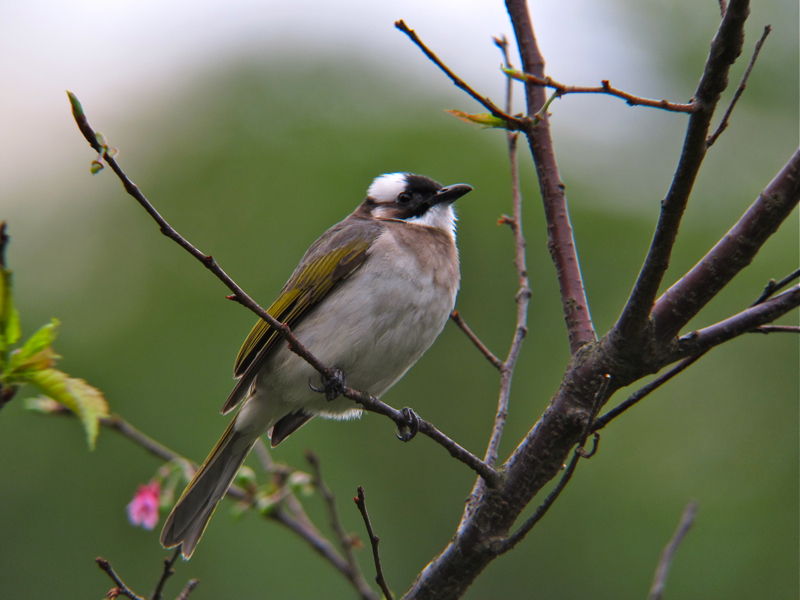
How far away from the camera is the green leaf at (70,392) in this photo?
1673 mm

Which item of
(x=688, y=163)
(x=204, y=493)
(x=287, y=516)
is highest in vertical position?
(x=688, y=163)

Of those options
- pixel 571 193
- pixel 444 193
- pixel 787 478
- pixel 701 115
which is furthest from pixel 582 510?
pixel 701 115

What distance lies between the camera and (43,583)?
8.73 meters

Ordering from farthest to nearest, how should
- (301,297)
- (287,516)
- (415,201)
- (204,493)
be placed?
1. (415,201)
2. (301,297)
3. (204,493)
4. (287,516)

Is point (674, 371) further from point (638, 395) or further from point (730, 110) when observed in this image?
point (730, 110)

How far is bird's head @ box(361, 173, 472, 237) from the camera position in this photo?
4.97m

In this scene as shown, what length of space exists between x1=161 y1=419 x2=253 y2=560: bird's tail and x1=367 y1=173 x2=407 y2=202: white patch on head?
6.88 feet

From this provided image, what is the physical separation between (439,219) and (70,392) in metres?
3.53

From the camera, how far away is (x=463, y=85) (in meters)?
2.29

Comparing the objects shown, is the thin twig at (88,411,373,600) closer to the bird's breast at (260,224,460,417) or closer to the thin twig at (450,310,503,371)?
the bird's breast at (260,224,460,417)

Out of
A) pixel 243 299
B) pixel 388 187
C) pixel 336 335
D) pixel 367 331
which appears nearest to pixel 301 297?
pixel 336 335

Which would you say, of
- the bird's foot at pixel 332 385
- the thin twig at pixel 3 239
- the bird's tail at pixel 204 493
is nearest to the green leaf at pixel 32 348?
the thin twig at pixel 3 239

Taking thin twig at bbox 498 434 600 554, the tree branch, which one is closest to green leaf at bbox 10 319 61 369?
thin twig at bbox 498 434 600 554

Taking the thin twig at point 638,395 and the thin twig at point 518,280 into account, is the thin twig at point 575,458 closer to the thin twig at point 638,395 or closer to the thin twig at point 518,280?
the thin twig at point 638,395
